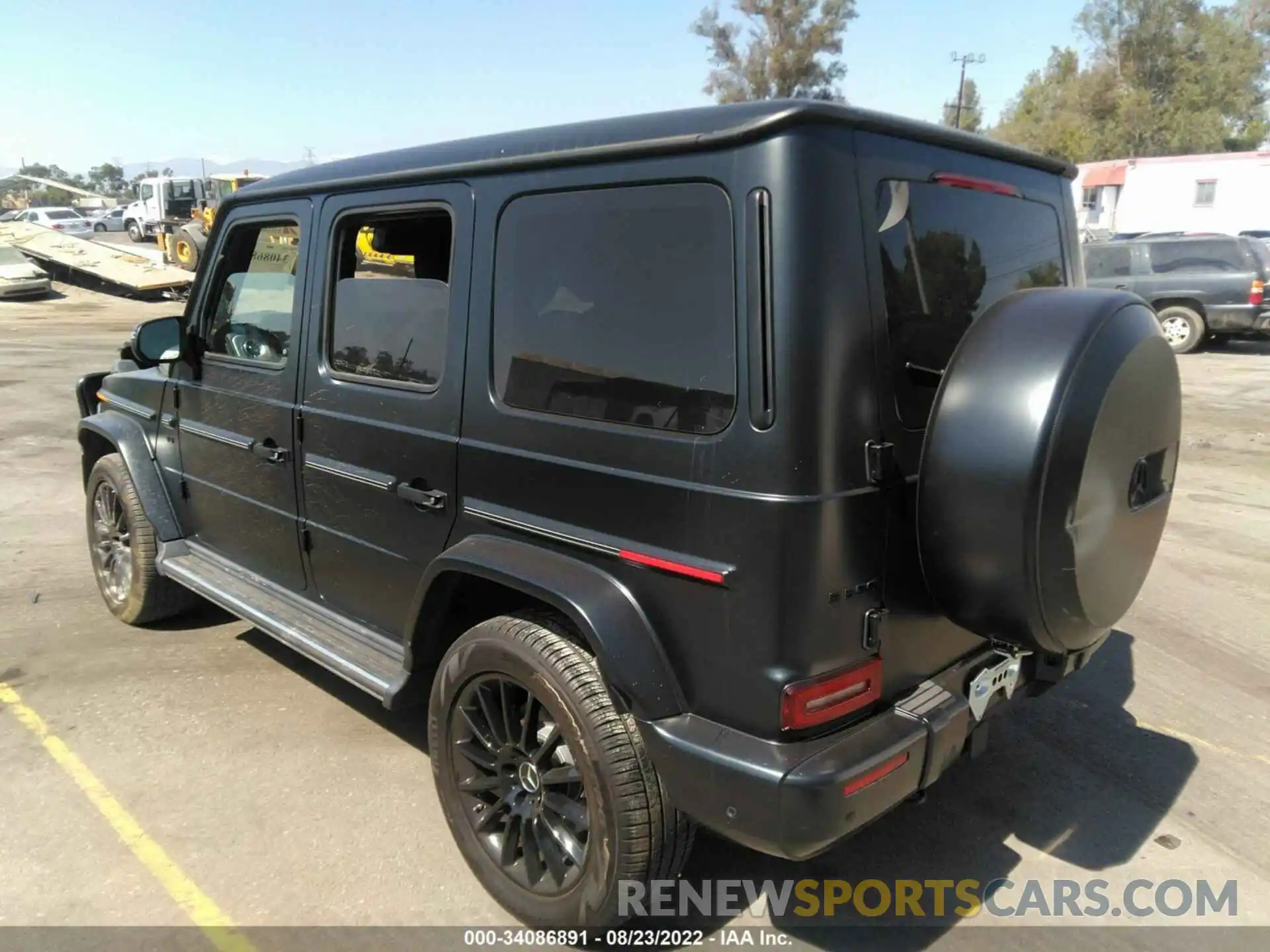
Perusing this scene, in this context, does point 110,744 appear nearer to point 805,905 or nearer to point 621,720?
point 621,720

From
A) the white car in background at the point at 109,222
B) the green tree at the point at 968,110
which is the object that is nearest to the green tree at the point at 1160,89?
the green tree at the point at 968,110

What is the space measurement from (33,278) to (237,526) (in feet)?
72.4

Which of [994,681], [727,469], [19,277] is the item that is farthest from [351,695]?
[19,277]

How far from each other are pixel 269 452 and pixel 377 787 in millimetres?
1274

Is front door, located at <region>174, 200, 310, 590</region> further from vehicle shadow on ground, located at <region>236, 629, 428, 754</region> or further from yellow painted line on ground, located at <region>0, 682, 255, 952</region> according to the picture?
yellow painted line on ground, located at <region>0, 682, 255, 952</region>

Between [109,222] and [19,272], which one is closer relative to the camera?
[19,272]

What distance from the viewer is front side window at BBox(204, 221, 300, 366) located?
3465mm

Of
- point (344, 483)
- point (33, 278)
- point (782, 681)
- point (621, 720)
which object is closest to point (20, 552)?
point (344, 483)

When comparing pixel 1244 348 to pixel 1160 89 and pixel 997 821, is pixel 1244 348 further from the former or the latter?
pixel 1160 89

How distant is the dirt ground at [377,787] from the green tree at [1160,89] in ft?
177

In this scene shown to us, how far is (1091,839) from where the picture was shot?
2986mm

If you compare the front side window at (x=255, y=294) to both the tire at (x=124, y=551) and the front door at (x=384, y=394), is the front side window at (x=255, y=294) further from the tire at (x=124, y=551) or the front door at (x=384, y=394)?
the tire at (x=124, y=551)

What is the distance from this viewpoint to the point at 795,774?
2.00m
